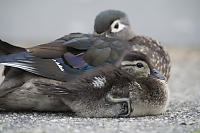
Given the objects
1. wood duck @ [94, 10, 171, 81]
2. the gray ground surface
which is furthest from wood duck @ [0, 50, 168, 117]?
wood duck @ [94, 10, 171, 81]

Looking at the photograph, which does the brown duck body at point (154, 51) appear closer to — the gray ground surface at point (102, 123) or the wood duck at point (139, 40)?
the wood duck at point (139, 40)

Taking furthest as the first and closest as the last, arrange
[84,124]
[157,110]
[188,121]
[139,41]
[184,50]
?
[184,50]
[139,41]
[157,110]
[188,121]
[84,124]

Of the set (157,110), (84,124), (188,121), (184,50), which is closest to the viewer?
(84,124)

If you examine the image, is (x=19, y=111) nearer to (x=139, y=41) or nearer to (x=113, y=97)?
(x=113, y=97)

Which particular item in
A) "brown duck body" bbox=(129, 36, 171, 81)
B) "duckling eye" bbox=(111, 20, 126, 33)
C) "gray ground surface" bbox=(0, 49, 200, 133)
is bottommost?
"gray ground surface" bbox=(0, 49, 200, 133)

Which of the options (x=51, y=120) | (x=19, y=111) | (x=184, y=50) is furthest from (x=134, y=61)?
(x=184, y=50)

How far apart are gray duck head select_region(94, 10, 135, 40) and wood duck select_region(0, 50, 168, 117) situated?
4.40 feet

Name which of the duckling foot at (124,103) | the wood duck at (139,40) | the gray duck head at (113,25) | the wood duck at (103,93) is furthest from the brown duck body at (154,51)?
the duckling foot at (124,103)

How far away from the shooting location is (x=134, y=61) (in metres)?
4.21

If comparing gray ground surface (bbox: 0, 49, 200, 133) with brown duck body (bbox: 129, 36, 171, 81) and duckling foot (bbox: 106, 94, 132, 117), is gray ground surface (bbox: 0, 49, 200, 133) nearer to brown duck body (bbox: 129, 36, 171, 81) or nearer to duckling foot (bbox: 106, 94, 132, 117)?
duckling foot (bbox: 106, 94, 132, 117)

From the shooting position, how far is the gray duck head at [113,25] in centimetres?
555

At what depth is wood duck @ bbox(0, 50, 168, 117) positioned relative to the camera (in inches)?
159

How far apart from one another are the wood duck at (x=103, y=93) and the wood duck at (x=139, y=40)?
3.05ft

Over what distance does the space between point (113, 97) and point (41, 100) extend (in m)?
0.80
